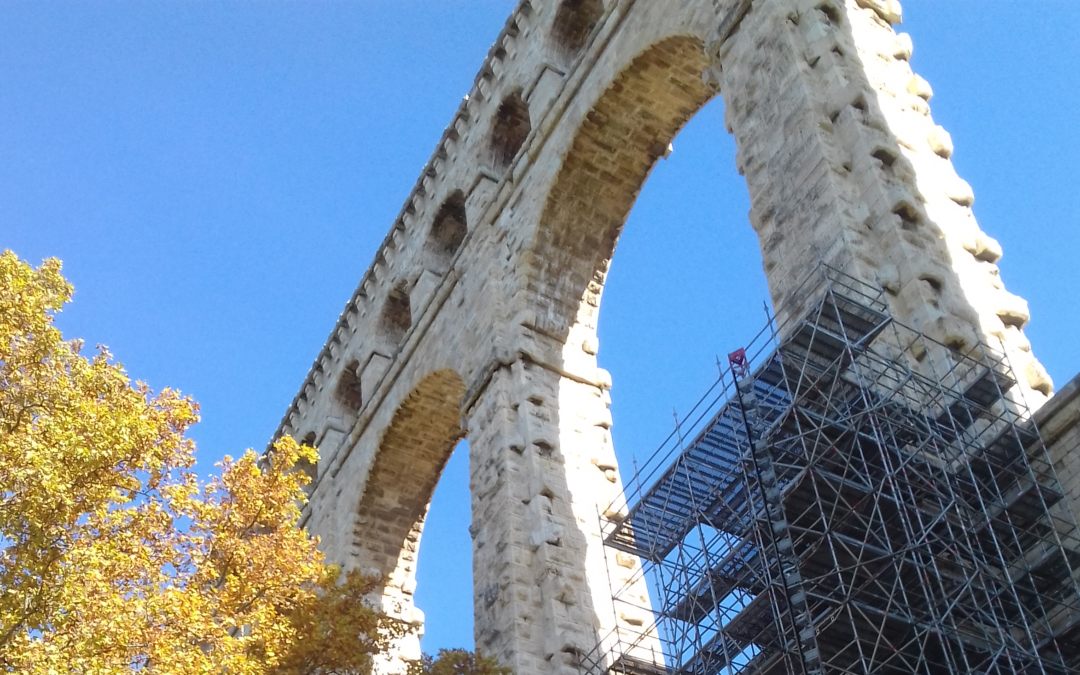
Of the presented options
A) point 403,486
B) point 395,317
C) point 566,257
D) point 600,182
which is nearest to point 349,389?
point 395,317

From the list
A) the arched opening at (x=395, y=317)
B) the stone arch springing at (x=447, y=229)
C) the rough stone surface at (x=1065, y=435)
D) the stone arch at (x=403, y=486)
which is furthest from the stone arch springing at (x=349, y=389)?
the rough stone surface at (x=1065, y=435)

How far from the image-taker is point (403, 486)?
67.3 ft

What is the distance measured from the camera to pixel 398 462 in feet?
66.7

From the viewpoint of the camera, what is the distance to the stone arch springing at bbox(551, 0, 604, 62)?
1955cm

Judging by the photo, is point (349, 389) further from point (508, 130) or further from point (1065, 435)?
point (1065, 435)

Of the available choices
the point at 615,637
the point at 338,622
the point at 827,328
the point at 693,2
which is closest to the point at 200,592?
the point at 338,622

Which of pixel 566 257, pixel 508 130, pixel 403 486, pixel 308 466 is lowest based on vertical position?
pixel 403 486

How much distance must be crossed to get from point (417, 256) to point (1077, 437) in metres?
14.0

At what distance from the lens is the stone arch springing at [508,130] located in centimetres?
2058

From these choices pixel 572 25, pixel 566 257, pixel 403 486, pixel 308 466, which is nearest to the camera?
pixel 566 257

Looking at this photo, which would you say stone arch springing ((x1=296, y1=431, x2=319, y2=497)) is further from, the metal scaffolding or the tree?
the metal scaffolding

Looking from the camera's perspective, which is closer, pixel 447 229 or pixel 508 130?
pixel 508 130

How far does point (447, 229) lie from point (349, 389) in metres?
4.14

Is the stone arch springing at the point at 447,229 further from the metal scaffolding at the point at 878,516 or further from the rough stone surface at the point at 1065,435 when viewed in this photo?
the rough stone surface at the point at 1065,435
